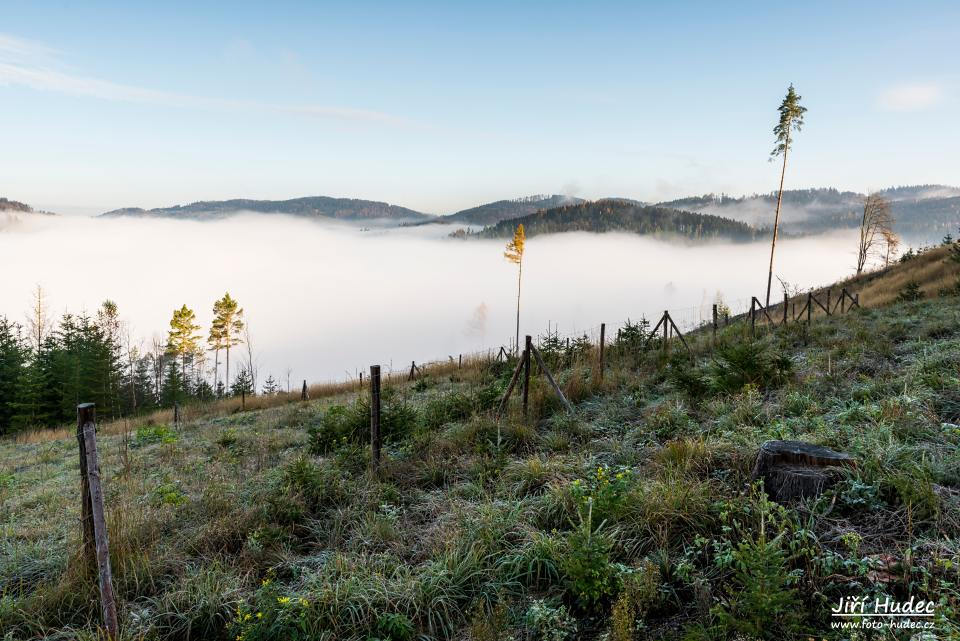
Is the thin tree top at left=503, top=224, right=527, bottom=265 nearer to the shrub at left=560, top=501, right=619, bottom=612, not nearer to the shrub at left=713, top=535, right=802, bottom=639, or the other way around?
the shrub at left=560, top=501, right=619, bottom=612

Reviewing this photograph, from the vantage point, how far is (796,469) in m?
3.57

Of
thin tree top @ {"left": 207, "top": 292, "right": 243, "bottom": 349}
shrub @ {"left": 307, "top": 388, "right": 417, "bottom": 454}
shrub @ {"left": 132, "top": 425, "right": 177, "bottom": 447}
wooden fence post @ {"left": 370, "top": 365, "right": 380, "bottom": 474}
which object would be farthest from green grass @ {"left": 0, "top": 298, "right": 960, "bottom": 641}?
thin tree top @ {"left": 207, "top": 292, "right": 243, "bottom": 349}

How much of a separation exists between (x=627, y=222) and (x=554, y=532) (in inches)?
7731

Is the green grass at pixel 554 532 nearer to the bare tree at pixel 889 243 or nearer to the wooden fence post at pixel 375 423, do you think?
the wooden fence post at pixel 375 423

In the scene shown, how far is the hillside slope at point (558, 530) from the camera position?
9.06ft

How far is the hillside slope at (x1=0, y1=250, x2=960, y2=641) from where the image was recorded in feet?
9.06

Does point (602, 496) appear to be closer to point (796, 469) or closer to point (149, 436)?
point (796, 469)

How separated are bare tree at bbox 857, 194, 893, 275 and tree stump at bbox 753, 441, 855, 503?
47.1 metres

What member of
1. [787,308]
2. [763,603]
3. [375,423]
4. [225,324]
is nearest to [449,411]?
[375,423]

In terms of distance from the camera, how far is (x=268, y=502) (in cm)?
496

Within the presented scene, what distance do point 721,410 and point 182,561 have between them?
21.0 feet

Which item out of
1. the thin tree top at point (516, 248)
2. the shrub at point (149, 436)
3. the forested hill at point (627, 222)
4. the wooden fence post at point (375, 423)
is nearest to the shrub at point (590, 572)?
the wooden fence post at point (375, 423)

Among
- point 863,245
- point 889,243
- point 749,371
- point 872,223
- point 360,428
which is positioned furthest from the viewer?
point 889,243

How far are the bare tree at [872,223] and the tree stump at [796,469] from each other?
47148 mm
